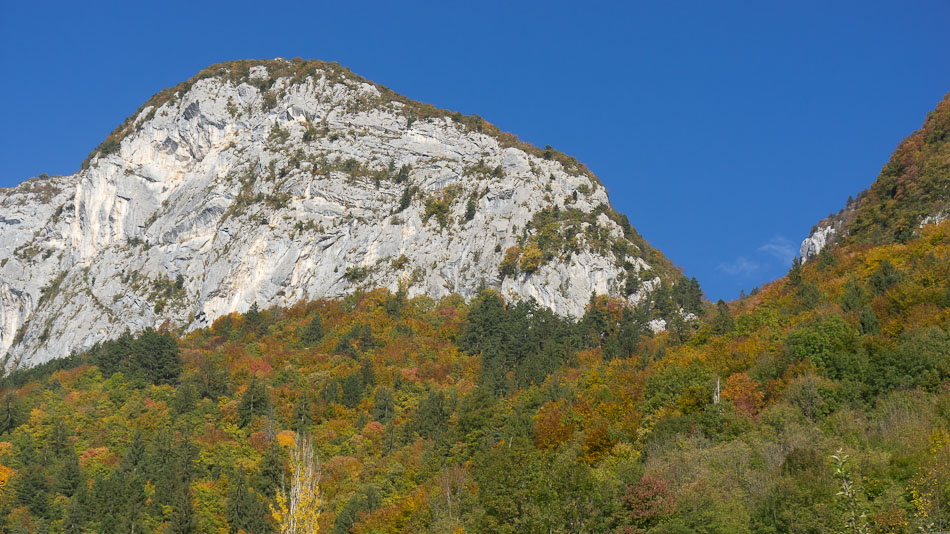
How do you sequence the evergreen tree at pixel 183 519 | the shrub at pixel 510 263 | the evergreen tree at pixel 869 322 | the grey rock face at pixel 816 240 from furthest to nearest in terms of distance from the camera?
the grey rock face at pixel 816 240 < the shrub at pixel 510 263 < the evergreen tree at pixel 869 322 < the evergreen tree at pixel 183 519

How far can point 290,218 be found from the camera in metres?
115

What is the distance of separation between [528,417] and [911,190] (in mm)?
48155

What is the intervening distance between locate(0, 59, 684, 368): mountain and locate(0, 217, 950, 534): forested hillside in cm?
996

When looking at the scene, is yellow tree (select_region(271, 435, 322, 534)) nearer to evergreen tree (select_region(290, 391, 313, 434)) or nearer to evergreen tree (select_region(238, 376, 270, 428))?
evergreen tree (select_region(290, 391, 313, 434))

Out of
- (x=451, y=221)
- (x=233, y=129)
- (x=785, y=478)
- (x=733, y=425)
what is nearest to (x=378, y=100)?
(x=233, y=129)

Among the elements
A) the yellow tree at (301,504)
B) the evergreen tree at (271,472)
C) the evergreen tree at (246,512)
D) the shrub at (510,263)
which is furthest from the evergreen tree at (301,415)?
the shrub at (510,263)

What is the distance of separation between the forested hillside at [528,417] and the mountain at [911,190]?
158 inches

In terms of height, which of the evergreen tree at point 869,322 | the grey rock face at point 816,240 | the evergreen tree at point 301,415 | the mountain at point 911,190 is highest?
the grey rock face at point 816,240

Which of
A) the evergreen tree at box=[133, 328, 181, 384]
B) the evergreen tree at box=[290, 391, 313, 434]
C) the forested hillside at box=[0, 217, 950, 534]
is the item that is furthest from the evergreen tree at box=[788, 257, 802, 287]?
the evergreen tree at box=[133, 328, 181, 384]

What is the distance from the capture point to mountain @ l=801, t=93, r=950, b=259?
7881 cm

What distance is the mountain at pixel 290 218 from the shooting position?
352 ft

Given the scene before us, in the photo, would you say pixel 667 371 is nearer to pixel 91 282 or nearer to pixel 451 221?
pixel 451 221

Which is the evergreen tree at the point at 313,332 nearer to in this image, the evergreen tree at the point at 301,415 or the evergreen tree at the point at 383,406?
the evergreen tree at the point at 301,415

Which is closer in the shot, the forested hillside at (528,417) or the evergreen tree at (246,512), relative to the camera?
the forested hillside at (528,417)
